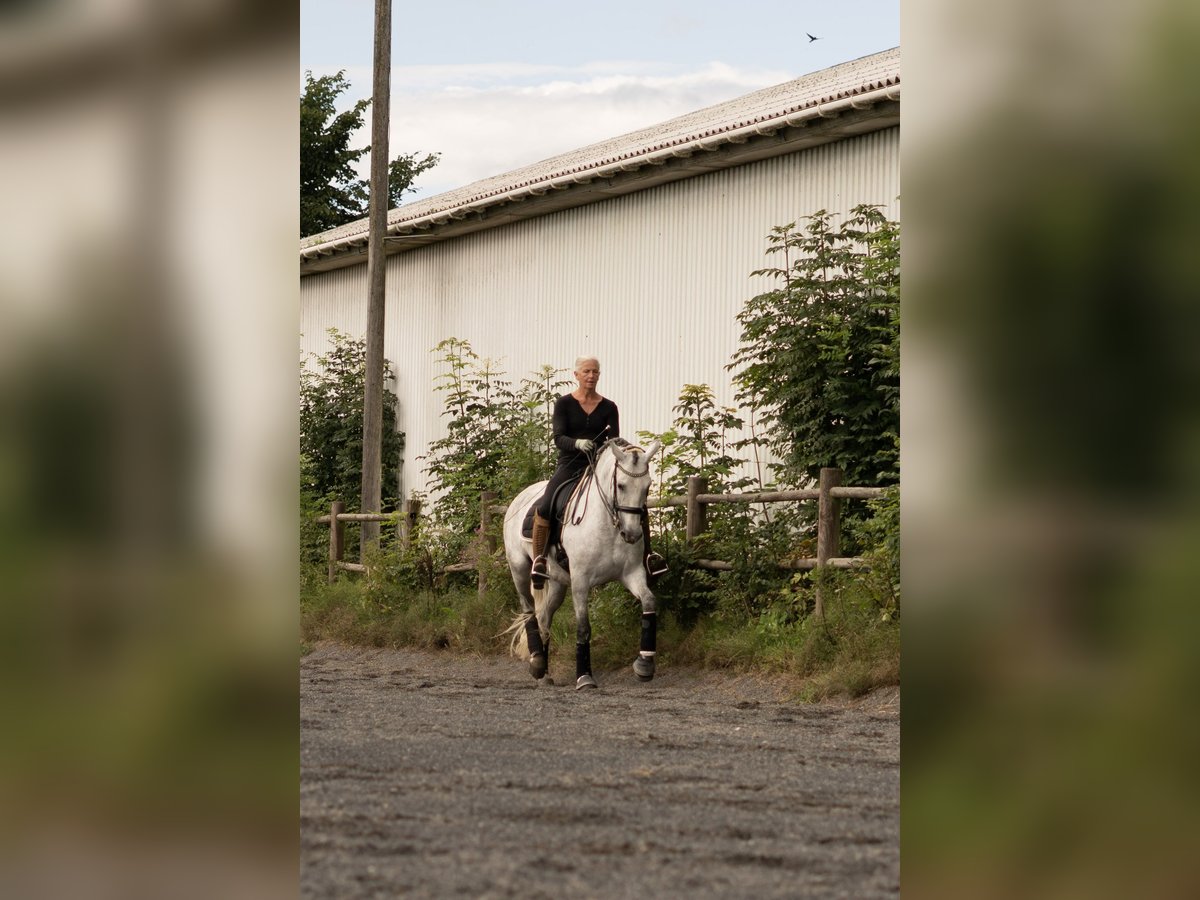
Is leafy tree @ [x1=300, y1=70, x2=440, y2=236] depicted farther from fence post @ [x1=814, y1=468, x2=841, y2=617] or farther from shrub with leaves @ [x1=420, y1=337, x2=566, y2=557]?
fence post @ [x1=814, y1=468, x2=841, y2=617]

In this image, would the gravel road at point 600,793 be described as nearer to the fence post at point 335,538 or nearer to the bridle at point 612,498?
the bridle at point 612,498

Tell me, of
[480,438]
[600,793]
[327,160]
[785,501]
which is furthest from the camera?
[327,160]

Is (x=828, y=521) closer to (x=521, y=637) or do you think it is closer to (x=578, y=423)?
(x=578, y=423)

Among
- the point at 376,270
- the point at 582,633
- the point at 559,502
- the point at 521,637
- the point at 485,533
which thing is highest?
the point at 376,270

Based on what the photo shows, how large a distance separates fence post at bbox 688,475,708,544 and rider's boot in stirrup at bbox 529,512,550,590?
1.50 m

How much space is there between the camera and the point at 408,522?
18812mm

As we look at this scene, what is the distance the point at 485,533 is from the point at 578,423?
15.0ft

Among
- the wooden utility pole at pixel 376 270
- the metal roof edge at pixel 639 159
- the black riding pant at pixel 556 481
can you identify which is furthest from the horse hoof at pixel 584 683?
the wooden utility pole at pixel 376 270

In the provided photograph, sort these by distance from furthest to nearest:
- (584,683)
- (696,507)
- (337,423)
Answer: (337,423) → (696,507) → (584,683)

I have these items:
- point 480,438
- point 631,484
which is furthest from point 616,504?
point 480,438

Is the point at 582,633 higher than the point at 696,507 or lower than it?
lower
